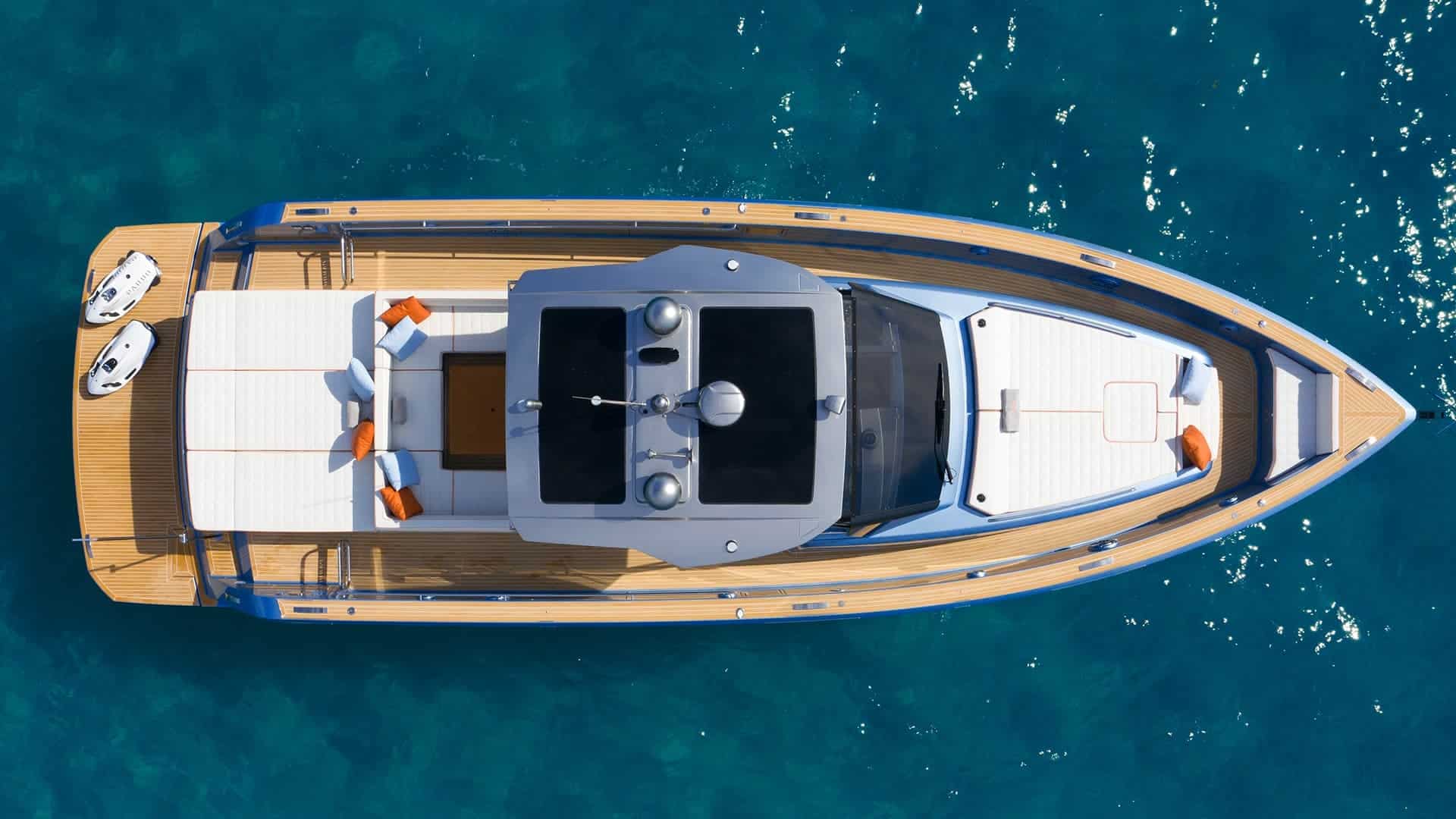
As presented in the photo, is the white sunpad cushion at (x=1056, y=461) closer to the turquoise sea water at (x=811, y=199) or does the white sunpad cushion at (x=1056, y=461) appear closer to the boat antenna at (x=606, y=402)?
the turquoise sea water at (x=811, y=199)

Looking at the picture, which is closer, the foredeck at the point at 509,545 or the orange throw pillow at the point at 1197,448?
the orange throw pillow at the point at 1197,448

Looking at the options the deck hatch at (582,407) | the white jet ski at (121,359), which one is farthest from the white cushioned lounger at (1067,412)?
the white jet ski at (121,359)

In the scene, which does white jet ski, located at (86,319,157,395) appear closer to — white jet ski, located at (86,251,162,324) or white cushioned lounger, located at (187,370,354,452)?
white jet ski, located at (86,251,162,324)

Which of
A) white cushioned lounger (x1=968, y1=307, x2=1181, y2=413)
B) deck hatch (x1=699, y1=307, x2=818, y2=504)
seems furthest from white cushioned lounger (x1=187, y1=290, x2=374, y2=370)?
white cushioned lounger (x1=968, y1=307, x2=1181, y2=413)

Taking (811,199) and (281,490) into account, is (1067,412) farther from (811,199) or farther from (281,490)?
(281,490)

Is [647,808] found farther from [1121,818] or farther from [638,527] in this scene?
[1121,818]

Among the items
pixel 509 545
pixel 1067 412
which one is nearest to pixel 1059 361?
pixel 1067 412

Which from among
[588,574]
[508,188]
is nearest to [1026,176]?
[508,188]

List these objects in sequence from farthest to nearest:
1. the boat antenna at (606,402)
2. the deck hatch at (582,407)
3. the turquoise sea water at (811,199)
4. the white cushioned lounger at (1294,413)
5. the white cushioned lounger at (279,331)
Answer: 1. the turquoise sea water at (811,199)
2. the white cushioned lounger at (1294,413)
3. the white cushioned lounger at (279,331)
4. the deck hatch at (582,407)
5. the boat antenna at (606,402)
